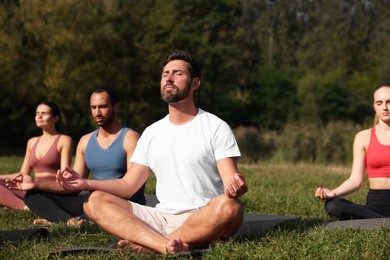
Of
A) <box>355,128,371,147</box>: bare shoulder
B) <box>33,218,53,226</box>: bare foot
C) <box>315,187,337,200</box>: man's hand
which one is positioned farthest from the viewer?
<box>33,218,53,226</box>: bare foot

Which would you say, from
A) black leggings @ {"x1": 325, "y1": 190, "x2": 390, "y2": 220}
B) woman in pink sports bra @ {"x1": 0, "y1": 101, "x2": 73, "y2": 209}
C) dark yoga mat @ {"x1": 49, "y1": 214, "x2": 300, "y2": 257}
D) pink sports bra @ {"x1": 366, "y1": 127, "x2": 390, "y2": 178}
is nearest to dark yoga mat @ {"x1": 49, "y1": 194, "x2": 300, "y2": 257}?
dark yoga mat @ {"x1": 49, "y1": 214, "x2": 300, "y2": 257}

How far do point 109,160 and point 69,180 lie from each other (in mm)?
1522

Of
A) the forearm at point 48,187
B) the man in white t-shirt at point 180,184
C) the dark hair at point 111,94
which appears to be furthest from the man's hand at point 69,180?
the forearm at point 48,187

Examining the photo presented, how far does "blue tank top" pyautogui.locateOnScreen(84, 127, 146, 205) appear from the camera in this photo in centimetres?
575

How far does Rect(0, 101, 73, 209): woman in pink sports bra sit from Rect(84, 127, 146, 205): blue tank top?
0.87m

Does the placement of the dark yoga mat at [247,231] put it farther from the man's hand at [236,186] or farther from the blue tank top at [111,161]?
the blue tank top at [111,161]

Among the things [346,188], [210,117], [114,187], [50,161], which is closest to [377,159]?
[346,188]

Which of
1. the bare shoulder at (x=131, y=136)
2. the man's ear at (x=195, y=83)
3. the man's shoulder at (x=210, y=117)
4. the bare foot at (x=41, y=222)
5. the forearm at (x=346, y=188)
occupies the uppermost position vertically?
the man's ear at (x=195, y=83)

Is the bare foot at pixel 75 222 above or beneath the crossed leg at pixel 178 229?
beneath

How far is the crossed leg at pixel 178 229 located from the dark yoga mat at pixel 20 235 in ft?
2.00

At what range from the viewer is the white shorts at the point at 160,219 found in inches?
169

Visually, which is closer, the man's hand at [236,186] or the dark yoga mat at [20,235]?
the man's hand at [236,186]

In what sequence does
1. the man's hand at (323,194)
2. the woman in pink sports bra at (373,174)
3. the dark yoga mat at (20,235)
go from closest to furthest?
the dark yoga mat at (20,235) < the man's hand at (323,194) < the woman in pink sports bra at (373,174)

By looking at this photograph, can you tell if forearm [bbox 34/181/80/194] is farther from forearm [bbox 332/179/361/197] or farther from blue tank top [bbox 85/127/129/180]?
forearm [bbox 332/179/361/197]
